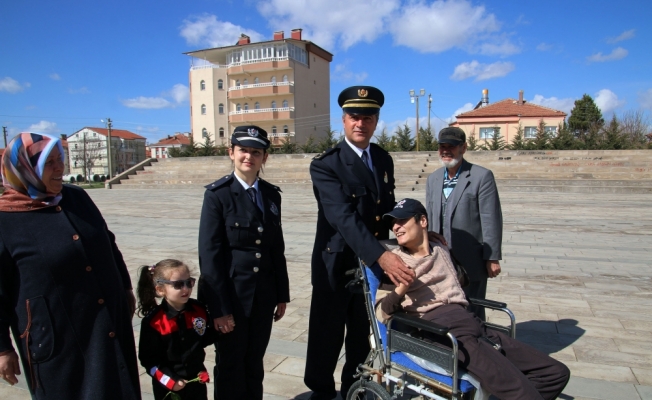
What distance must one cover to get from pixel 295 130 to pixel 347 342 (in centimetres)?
5413

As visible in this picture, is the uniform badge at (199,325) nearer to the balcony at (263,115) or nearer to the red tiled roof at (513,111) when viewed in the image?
the red tiled roof at (513,111)

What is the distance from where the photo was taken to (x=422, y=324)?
7.55 feet

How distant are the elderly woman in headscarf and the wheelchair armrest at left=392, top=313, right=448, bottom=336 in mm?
1359

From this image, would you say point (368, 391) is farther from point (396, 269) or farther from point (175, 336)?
point (175, 336)

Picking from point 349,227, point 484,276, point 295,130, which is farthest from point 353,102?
point 295,130

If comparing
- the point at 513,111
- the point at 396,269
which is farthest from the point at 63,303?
the point at 513,111

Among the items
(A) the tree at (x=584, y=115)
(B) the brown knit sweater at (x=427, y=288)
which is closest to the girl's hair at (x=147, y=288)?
(B) the brown knit sweater at (x=427, y=288)

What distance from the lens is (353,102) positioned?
9.39ft

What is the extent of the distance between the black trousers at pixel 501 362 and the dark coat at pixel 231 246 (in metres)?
1.03

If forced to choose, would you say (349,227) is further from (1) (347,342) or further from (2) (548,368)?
(2) (548,368)

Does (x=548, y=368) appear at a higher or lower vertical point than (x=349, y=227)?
lower

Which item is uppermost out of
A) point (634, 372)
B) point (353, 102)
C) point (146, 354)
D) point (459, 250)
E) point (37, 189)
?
point (353, 102)

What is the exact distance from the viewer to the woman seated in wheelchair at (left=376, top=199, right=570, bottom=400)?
2.29 meters

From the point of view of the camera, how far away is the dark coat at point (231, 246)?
102 inches
